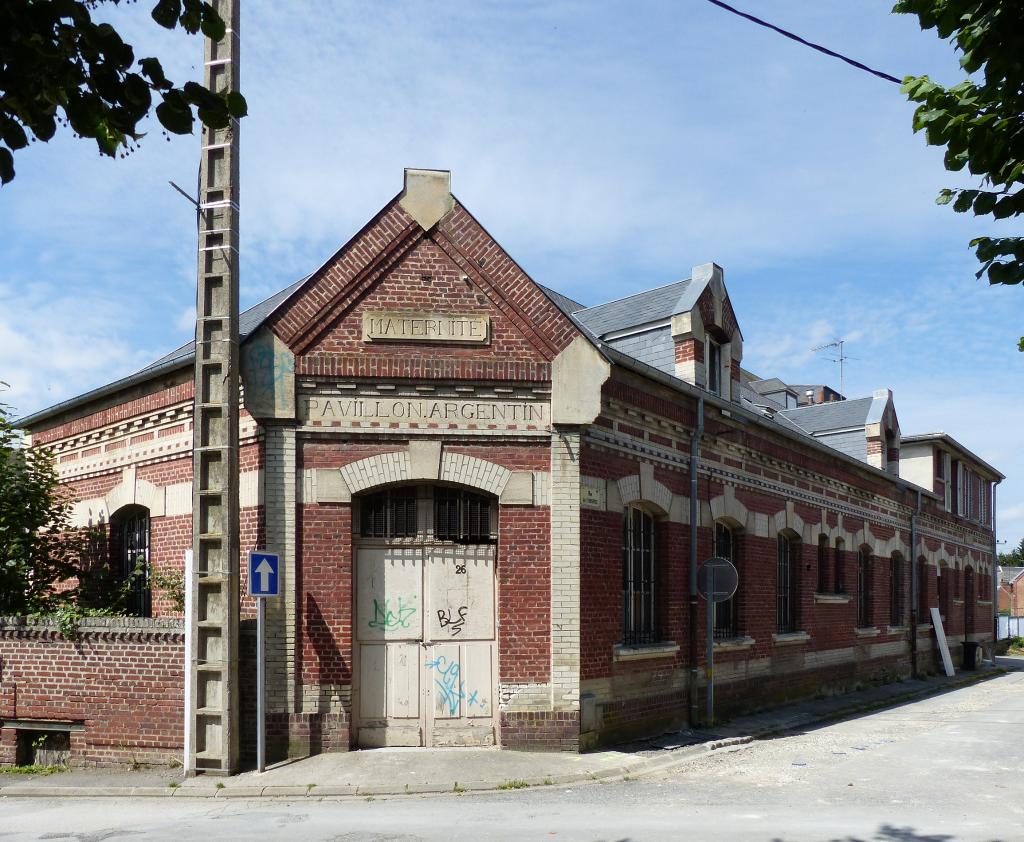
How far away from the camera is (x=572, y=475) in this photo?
489 inches

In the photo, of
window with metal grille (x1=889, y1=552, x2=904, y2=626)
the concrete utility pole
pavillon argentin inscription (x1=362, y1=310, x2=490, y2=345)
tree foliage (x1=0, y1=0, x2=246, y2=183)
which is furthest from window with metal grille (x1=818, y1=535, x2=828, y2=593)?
tree foliage (x1=0, y1=0, x2=246, y2=183)

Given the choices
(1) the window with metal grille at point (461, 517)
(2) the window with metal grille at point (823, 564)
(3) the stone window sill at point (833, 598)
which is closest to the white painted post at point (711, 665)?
(1) the window with metal grille at point (461, 517)

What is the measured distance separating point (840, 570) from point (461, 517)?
504 inches

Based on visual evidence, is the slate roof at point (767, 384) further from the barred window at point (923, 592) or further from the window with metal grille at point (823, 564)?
the window with metal grille at point (823, 564)

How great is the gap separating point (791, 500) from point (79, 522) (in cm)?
1299

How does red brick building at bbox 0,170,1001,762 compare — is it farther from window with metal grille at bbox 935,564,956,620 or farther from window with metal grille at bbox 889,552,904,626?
window with metal grille at bbox 935,564,956,620

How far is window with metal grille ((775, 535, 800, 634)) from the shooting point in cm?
1936

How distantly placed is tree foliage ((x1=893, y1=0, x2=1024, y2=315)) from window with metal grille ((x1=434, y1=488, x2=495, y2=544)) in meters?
7.07

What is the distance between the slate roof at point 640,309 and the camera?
56.8ft

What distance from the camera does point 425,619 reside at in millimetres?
12102

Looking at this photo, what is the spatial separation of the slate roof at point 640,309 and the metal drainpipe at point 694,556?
7.39 ft

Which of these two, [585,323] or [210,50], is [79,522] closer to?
[210,50]

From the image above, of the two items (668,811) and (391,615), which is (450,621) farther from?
(668,811)

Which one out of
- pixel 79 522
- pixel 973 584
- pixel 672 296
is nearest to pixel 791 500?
pixel 672 296
